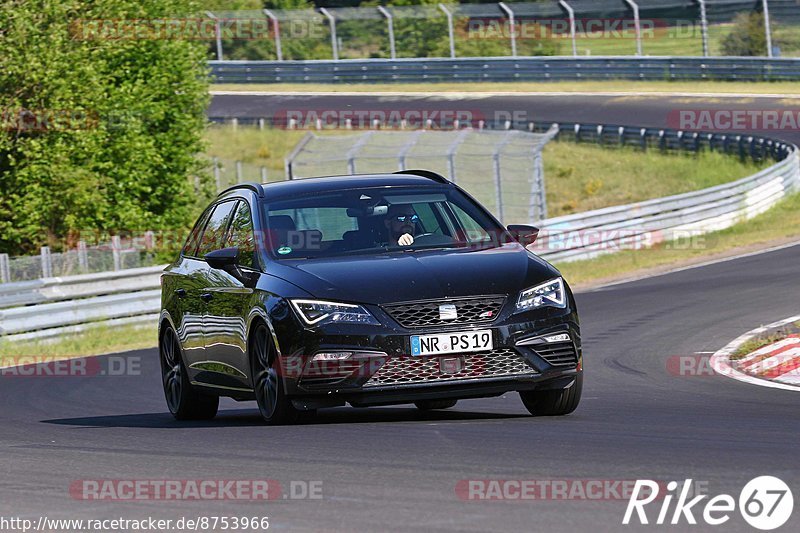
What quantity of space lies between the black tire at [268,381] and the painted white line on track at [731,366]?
3876 mm

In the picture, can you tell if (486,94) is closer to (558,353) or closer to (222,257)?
(222,257)

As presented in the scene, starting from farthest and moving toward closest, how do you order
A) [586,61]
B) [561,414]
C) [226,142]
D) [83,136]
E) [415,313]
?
[586,61] → [226,142] → [83,136] → [561,414] → [415,313]

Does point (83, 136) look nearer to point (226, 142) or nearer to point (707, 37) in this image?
point (226, 142)

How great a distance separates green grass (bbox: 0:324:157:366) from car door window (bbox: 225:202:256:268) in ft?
29.5

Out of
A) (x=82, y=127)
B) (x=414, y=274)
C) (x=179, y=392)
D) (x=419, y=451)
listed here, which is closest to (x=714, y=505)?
(x=419, y=451)

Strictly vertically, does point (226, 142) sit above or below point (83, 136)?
below

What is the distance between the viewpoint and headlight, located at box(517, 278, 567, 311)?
891 centimetres

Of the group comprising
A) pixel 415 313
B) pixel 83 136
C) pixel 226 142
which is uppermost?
pixel 415 313

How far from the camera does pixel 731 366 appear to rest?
12875 millimetres

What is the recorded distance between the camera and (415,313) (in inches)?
343

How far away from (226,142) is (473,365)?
42.0 meters

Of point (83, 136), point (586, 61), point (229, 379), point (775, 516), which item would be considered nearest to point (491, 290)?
point (229, 379)

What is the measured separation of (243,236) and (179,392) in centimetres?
157

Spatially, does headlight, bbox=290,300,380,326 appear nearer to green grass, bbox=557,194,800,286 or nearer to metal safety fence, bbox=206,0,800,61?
green grass, bbox=557,194,800,286
